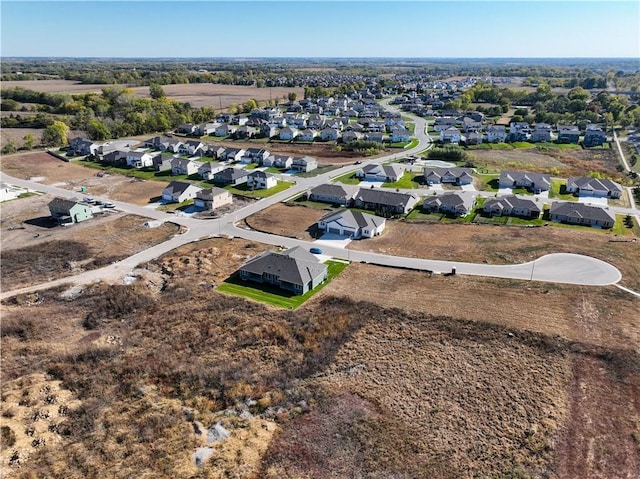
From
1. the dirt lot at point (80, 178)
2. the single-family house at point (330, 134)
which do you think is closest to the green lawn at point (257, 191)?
the dirt lot at point (80, 178)

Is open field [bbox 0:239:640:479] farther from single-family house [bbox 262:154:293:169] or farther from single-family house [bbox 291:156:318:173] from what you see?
single-family house [bbox 262:154:293:169]

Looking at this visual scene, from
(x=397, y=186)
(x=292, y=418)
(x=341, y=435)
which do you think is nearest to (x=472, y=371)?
(x=341, y=435)

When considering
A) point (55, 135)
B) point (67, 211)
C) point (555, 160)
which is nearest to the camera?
point (67, 211)

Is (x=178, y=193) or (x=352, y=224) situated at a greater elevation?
(x=178, y=193)

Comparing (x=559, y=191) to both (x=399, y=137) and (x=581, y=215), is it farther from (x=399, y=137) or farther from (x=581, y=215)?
(x=399, y=137)

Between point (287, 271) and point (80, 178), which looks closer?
point (287, 271)

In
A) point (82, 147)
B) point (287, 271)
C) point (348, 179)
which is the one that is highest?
point (82, 147)

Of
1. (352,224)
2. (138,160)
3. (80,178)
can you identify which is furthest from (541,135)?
(80,178)

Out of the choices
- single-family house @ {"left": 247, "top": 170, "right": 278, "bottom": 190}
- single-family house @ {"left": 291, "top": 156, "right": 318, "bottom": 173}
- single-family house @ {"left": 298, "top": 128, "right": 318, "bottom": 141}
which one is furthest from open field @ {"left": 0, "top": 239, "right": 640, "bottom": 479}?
single-family house @ {"left": 298, "top": 128, "right": 318, "bottom": 141}
